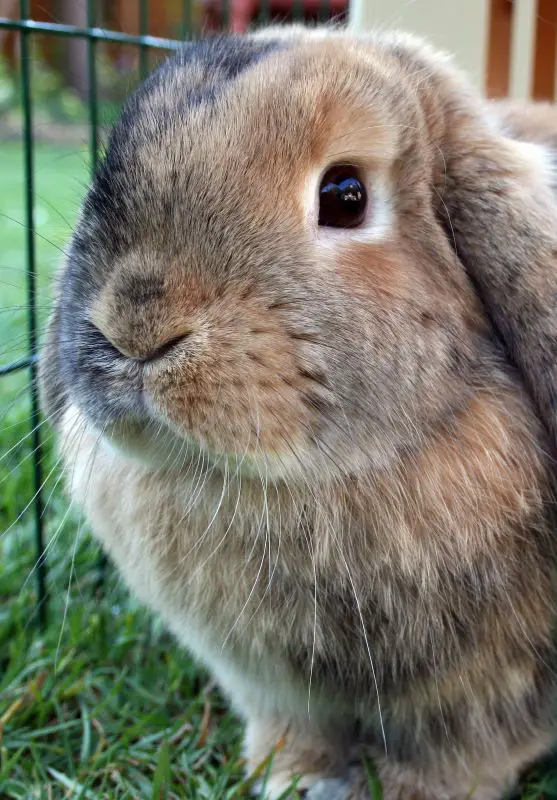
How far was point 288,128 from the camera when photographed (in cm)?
99

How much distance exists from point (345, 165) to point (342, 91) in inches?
3.3

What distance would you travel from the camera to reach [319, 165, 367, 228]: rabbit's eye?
3.39 ft

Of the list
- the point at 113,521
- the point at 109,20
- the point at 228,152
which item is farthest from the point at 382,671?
the point at 109,20

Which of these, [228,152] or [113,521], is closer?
[228,152]

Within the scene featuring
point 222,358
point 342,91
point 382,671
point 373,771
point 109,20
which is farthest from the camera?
point 109,20

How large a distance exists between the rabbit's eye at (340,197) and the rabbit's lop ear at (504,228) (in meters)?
0.14

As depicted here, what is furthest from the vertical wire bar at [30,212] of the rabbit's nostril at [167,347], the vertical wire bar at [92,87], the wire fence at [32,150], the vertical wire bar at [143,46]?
the rabbit's nostril at [167,347]

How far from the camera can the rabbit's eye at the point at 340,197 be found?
3.39ft

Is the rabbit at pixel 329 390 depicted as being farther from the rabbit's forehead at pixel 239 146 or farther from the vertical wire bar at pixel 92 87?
the vertical wire bar at pixel 92 87

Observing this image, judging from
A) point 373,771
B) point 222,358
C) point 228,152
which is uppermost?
point 228,152

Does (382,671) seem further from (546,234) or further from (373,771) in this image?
(546,234)

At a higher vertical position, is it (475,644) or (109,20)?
(109,20)

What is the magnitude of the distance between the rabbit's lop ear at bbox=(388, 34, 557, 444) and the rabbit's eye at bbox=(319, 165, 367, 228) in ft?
0.48

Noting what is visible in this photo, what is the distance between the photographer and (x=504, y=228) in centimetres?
110
